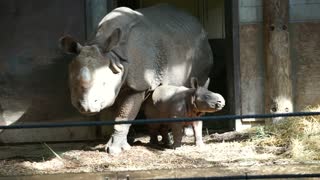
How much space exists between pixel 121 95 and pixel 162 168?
1.38 m

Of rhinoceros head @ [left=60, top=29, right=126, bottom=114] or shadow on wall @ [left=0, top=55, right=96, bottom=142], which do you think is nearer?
rhinoceros head @ [left=60, top=29, right=126, bottom=114]

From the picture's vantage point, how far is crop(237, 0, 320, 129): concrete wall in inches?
324

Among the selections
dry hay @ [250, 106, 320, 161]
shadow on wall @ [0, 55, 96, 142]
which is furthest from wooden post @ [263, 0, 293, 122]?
shadow on wall @ [0, 55, 96, 142]

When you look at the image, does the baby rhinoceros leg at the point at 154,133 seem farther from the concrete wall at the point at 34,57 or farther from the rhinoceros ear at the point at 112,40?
the concrete wall at the point at 34,57

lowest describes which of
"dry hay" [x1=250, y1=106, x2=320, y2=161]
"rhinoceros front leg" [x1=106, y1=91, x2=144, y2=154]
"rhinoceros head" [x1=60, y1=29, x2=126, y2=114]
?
"dry hay" [x1=250, y1=106, x2=320, y2=161]

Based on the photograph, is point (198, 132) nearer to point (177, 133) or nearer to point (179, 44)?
point (177, 133)

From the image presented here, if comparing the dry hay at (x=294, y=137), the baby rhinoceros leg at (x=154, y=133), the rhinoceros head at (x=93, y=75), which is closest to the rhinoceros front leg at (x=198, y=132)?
the baby rhinoceros leg at (x=154, y=133)

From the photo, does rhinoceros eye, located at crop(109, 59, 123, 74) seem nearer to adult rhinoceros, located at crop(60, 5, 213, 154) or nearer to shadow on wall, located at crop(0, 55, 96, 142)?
adult rhinoceros, located at crop(60, 5, 213, 154)

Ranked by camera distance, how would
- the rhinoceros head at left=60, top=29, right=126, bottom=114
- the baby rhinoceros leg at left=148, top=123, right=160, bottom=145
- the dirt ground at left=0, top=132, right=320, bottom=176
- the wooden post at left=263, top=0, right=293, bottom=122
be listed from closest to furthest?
1. the dirt ground at left=0, top=132, right=320, bottom=176
2. the rhinoceros head at left=60, top=29, right=126, bottom=114
3. the baby rhinoceros leg at left=148, top=123, right=160, bottom=145
4. the wooden post at left=263, top=0, right=293, bottom=122

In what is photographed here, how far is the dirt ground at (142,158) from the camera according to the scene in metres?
6.45

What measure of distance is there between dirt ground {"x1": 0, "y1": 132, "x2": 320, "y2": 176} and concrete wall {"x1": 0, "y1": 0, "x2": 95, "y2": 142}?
1.93ft

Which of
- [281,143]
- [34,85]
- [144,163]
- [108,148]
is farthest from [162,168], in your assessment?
[34,85]

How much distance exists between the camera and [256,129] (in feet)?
26.2

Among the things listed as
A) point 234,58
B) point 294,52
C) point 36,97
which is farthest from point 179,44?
point 36,97
